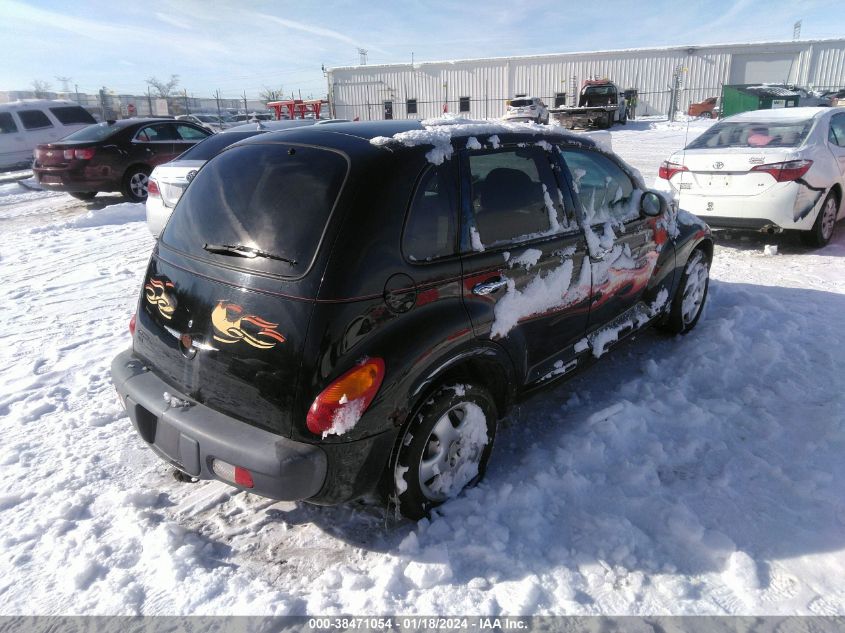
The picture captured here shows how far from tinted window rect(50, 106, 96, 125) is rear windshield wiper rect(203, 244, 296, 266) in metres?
16.5

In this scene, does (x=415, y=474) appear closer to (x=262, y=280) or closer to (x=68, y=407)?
(x=262, y=280)

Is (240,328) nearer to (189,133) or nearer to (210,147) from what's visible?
(210,147)

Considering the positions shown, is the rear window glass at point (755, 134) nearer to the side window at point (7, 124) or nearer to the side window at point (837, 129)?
the side window at point (837, 129)

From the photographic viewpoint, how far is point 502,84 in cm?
3975

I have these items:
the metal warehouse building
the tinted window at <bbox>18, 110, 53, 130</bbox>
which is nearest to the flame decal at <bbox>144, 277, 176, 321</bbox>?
the tinted window at <bbox>18, 110, 53, 130</bbox>

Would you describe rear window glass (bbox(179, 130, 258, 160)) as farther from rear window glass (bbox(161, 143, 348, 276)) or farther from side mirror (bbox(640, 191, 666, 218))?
side mirror (bbox(640, 191, 666, 218))

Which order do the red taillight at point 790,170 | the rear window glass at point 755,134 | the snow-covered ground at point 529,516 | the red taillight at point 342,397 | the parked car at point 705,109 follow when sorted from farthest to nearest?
the parked car at point 705,109, the rear window glass at point 755,134, the red taillight at point 790,170, the snow-covered ground at point 529,516, the red taillight at point 342,397

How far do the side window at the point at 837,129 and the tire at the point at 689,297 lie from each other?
3789 millimetres

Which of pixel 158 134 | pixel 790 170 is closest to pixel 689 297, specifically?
pixel 790 170

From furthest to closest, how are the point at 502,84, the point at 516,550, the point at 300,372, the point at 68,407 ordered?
1. the point at 502,84
2. the point at 68,407
3. the point at 516,550
4. the point at 300,372

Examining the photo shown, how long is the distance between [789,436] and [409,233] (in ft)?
8.57

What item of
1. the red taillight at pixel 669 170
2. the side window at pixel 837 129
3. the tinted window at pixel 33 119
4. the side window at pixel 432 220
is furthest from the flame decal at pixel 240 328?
the tinted window at pixel 33 119

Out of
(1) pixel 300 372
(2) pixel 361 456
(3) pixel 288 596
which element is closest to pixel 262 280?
(1) pixel 300 372

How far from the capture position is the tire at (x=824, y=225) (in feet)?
22.5
